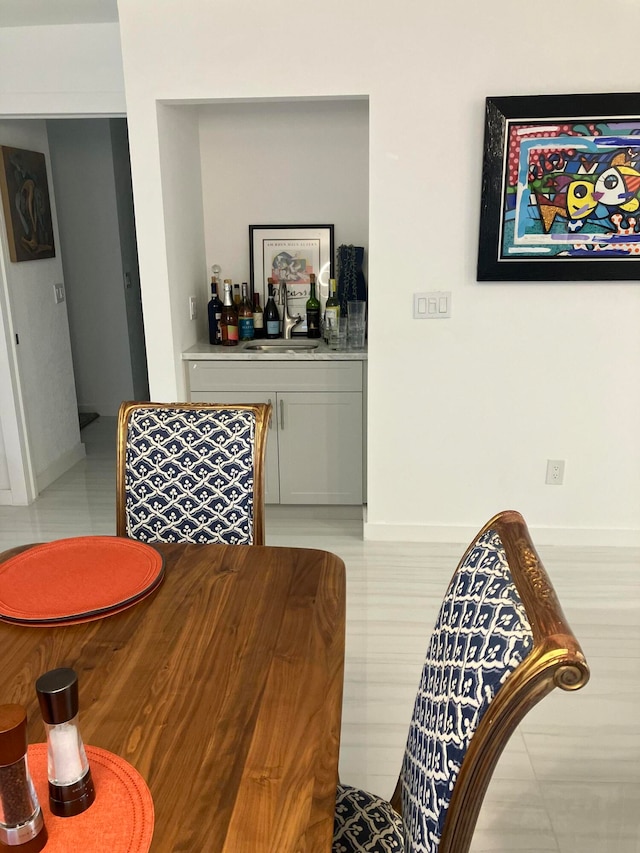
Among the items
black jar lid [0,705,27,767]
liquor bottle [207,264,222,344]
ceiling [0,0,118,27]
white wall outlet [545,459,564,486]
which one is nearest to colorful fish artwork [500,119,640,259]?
white wall outlet [545,459,564,486]

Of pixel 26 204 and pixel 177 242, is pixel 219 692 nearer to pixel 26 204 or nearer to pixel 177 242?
pixel 177 242

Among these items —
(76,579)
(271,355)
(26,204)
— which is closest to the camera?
(76,579)

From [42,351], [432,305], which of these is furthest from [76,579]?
[42,351]

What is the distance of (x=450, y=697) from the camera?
992mm

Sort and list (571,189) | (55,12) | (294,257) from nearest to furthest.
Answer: (571,189) → (55,12) → (294,257)

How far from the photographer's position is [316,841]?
882 millimetres

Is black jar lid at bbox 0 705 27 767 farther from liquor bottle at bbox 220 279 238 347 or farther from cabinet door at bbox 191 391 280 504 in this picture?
liquor bottle at bbox 220 279 238 347

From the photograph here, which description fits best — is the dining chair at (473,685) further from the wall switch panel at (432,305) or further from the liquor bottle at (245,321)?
the liquor bottle at (245,321)

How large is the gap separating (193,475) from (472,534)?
181 cm

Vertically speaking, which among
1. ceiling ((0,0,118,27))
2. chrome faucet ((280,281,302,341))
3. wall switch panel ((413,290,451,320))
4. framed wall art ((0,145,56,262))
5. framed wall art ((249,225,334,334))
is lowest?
chrome faucet ((280,281,302,341))

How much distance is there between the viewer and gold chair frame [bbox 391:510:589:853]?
2.69 feet

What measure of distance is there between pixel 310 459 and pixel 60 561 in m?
2.06

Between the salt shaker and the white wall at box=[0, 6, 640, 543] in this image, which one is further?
the white wall at box=[0, 6, 640, 543]

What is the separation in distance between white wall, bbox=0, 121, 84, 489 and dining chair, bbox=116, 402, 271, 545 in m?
2.21
